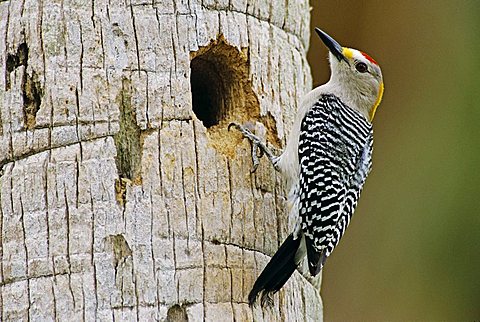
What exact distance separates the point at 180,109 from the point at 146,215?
494 millimetres

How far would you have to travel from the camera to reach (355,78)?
18.8ft

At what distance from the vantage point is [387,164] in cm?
759

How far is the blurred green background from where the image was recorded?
724cm

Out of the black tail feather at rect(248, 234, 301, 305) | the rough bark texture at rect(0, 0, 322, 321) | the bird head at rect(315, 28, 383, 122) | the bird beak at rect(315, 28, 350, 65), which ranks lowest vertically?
the black tail feather at rect(248, 234, 301, 305)

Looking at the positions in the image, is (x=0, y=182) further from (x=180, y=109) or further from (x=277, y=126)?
(x=277, y=126)

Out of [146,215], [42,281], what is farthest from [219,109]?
[42,281]

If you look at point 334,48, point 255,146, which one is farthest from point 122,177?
point 334,48

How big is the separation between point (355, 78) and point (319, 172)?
0.96 meters

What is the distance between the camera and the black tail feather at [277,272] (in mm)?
4496

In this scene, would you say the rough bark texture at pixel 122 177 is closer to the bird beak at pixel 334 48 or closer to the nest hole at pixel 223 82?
the nest hole at pixel 223 82

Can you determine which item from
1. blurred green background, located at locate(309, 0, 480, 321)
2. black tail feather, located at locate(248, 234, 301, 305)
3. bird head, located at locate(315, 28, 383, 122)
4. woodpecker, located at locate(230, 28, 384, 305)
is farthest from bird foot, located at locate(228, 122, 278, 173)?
blurred green background, located at locate(309, 0, 480, 321)

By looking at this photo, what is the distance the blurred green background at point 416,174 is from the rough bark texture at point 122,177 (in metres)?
2.55

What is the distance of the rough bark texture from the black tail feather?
0.06 m

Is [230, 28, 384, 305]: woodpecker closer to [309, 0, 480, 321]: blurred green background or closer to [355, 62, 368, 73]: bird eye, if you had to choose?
[355, 62, 368, 73]: bird eye
